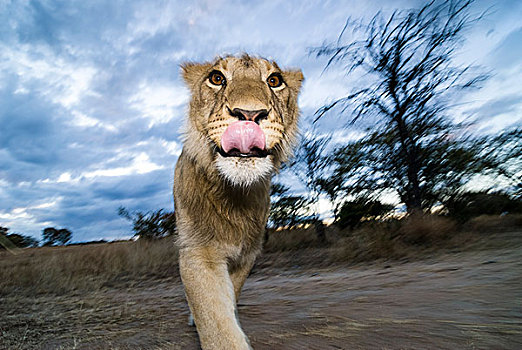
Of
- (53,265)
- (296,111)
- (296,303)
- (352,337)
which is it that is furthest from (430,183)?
(53,265)

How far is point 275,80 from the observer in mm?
3070

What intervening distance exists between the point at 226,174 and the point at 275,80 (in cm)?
118

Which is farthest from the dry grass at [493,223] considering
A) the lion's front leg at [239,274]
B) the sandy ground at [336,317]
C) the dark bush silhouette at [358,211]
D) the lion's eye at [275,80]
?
the lion's eye at [275,80]

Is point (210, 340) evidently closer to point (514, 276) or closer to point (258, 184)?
point (258, 184)

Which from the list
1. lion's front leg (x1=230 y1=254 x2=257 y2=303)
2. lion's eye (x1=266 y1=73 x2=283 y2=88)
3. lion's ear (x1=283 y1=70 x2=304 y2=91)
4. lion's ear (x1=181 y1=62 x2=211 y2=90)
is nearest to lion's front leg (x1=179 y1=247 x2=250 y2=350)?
lion's front leg (x1=230 y1=254 x2=257 y2=303)

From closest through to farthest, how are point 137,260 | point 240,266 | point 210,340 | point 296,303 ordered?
point 210,340 → point 240,266 → point 296,303 → point 137,260

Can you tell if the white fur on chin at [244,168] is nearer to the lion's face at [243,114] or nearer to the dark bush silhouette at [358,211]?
the lion's face at [243,114]

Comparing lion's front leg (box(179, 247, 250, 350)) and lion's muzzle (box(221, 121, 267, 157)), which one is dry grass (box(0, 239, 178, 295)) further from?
lion's muzzle (box(221, 121, 267, 157))

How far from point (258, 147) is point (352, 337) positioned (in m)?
1.45

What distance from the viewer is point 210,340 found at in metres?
2.20

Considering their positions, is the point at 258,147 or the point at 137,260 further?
the point at 137,260

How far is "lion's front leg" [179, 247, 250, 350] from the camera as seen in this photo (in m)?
2.18

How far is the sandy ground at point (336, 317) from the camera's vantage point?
7.38 feet

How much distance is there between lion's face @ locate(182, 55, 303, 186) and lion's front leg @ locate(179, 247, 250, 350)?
2.34ft
